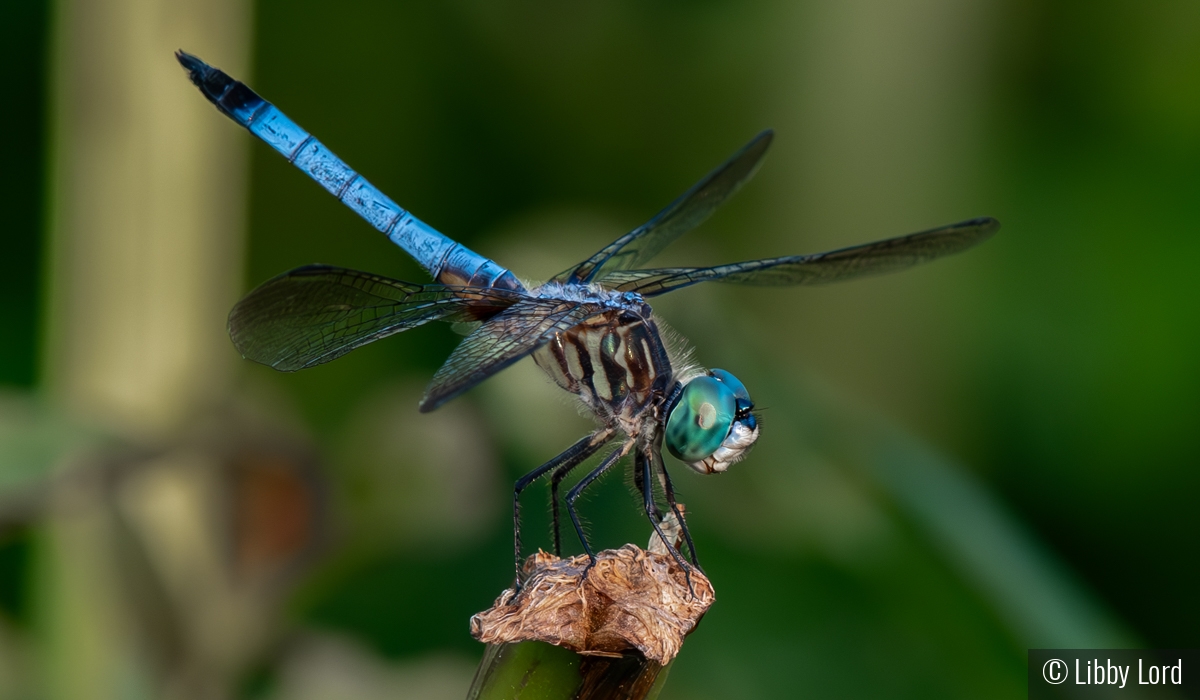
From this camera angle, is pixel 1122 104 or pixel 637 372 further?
pixel 1122 104

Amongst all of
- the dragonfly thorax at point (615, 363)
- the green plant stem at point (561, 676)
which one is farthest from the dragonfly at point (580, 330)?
the green plant stem at point (561, 676)

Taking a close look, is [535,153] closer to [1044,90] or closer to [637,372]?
[637,372]

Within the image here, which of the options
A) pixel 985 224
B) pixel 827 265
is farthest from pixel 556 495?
pixel 985 224

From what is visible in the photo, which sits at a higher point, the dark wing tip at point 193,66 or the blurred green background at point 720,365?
the dark wing tip at point 193,66

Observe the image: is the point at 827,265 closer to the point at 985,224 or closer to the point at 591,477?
the point at 985,224

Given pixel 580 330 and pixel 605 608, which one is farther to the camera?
pixel 580 330

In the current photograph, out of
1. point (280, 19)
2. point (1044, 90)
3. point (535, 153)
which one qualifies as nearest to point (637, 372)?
point (535, 153)

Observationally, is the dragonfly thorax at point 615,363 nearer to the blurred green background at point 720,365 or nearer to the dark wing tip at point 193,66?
the blurred green background at point 720,365
